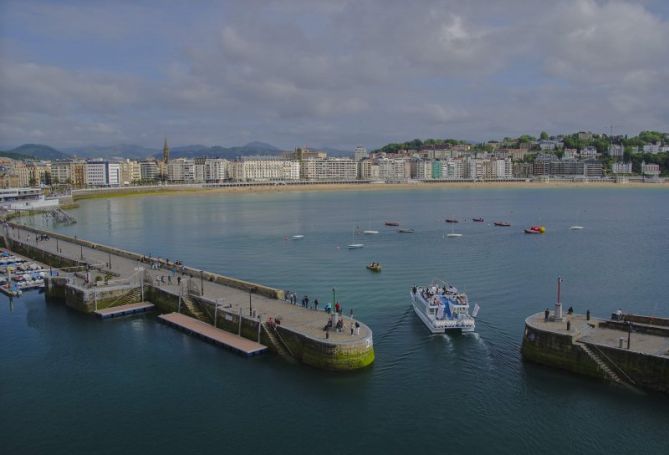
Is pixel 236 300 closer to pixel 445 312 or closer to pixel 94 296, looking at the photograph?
pixel 94 296

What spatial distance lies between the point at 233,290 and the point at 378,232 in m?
40.2

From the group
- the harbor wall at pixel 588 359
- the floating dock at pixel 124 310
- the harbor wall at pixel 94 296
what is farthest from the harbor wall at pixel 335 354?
the harbor wall at pixel 94 296

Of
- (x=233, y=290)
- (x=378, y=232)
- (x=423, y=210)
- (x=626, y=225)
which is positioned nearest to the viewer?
(x=233, y=290)

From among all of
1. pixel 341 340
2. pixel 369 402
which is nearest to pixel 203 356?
pixel 341 340

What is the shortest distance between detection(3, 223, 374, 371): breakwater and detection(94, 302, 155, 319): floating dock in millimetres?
508

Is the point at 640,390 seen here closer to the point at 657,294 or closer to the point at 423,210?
the point at 657,294

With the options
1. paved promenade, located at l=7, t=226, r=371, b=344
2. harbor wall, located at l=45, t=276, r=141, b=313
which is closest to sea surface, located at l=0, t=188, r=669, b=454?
harbor wall, located at l=45, t=276, r=141, b=313

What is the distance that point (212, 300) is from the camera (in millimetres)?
31016

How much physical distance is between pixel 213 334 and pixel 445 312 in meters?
11.7

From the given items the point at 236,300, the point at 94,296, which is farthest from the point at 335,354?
the point at 94,296

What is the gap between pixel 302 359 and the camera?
24.9 meters

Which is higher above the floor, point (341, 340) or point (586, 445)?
point (341, 340)

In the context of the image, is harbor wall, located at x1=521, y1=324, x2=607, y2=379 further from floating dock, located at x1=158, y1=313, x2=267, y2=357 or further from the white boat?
floating dock, located at x1=158, y1=313, x2=267, y2=357

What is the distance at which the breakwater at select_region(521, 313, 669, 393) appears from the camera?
2169cm
